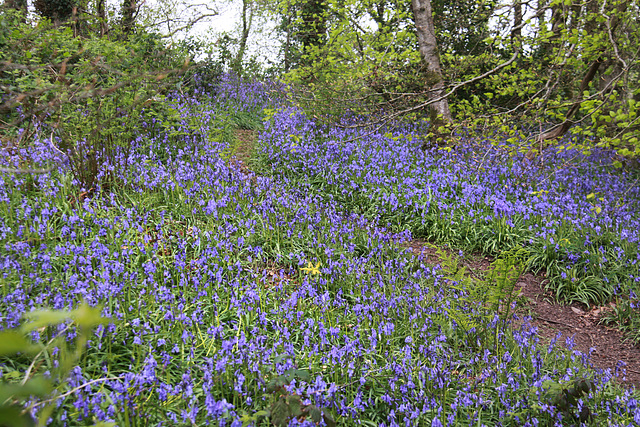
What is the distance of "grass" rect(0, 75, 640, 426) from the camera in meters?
2.57

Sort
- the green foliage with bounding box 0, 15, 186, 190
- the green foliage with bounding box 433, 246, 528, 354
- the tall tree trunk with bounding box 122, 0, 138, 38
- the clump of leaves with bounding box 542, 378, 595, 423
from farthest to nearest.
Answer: the tall tree trunk with bounding box 122, 0, 138, 38
the green foliage with bounding box 0, 15, 186, 190
the green foliage with bounding box 433, 246, 528, 354
the clump of leaves with bounding box 542, 378, 595, 423

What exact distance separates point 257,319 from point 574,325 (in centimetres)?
354

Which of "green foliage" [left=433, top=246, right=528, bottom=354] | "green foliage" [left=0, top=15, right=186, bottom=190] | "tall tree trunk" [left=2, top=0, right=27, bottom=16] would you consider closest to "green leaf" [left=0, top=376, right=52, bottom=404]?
"tall tree trunk" [left=2, top=0, right=27, bottom=16]

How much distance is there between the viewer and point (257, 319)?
362cm

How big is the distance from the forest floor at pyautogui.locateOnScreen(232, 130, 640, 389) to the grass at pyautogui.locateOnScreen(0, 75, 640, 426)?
1.57ft

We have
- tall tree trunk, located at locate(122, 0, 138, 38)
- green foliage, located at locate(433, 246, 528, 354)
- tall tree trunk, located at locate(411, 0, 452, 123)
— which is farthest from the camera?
tall tree trunk, located at locate(411, 0, 452, 123)

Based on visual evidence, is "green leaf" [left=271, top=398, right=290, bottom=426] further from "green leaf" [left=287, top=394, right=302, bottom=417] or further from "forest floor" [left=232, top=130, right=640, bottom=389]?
"forest floor" [left=232, top=130, right=640, bottom=389]

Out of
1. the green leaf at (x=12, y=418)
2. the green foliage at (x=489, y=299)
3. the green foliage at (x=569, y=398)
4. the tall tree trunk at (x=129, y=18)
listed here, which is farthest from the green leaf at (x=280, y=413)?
the tall tree trunk at (x=129, y=18)

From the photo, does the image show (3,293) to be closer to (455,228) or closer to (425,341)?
(425,341)

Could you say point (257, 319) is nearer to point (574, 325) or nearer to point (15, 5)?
point (574, 325)

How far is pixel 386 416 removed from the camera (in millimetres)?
2896

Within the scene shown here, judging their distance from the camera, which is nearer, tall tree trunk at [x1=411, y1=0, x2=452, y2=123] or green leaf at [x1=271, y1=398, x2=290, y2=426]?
green leaf at [x1=271, y1=398, x2=290, y2=426]

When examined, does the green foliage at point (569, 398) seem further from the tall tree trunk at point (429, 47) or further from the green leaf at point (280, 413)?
the tall tree trunk at point (429, 47)

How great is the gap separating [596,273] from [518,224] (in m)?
→ 1.18
